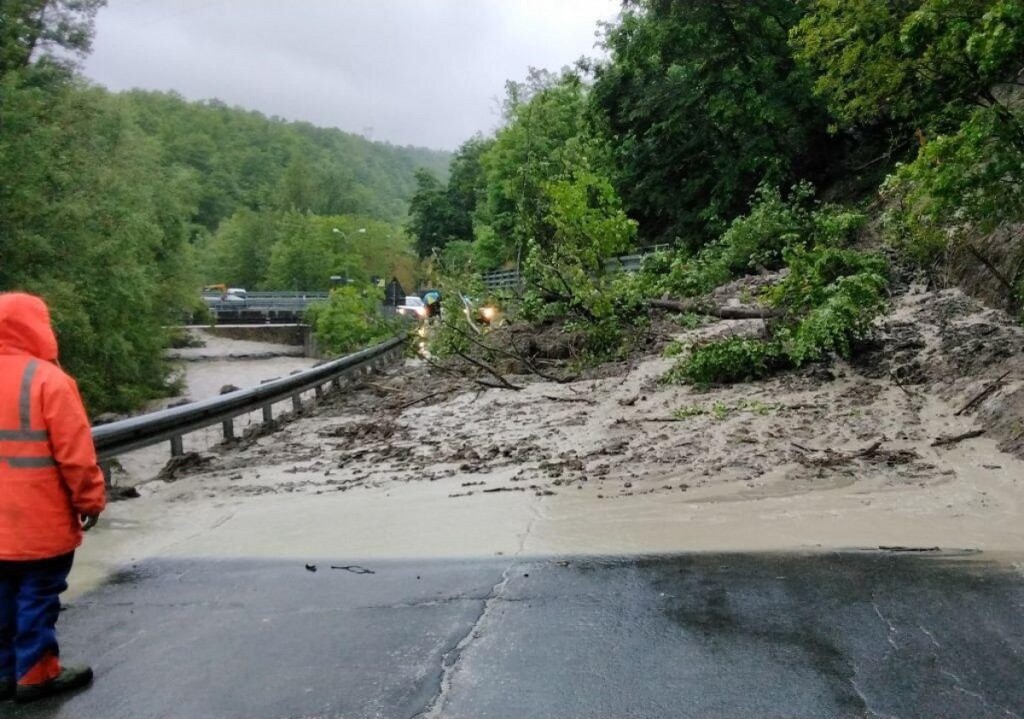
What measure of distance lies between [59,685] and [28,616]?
333 mm

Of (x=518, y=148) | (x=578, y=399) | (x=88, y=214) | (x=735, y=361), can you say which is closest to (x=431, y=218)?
(x=518, y=148)

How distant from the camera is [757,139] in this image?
23.4 meters

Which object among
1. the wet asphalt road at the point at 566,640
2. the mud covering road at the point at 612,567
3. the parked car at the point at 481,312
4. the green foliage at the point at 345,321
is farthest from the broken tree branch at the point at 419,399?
the green foliage at the point at 345,321

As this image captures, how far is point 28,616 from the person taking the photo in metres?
3.42

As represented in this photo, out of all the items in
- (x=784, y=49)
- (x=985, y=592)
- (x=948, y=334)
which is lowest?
(x=985, y=592)

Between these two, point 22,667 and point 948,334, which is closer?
point 22,667

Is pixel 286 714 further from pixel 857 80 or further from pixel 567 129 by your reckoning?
pixel 567 129

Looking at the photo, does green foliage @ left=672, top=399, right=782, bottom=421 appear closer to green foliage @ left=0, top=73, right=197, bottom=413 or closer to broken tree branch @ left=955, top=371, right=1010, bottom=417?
broken tree branch @ left=955, top=371, right=1010, bottom=417

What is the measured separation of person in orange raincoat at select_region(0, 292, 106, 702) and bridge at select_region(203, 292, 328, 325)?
51.5 metres

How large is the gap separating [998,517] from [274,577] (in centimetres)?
476

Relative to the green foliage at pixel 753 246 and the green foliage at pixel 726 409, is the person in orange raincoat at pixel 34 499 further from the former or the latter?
the green foliage at pixel 753 246

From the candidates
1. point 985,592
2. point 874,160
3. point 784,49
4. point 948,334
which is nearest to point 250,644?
point 985,592

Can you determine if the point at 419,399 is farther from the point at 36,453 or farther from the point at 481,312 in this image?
the point at 36,453

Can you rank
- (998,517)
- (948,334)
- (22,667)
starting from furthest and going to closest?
(948,334) → (998,517) → (22,667)
